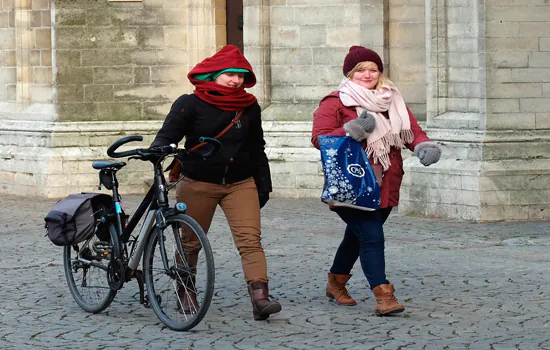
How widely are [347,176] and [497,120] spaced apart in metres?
5.65

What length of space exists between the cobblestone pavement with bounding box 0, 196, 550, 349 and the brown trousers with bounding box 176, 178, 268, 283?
0.34m

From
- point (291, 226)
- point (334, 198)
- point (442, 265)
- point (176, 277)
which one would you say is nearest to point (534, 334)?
point (334, 198)

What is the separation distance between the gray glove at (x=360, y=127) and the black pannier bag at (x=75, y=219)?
152 centimetres

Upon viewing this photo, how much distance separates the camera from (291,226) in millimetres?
12750

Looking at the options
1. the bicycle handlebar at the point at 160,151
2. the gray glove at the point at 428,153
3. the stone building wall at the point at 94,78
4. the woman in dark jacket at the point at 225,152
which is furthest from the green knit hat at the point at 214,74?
the stone building wall at the point at 94,78

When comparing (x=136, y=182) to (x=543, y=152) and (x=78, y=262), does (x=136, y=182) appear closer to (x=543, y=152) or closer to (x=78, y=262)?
(x=543, y=152)

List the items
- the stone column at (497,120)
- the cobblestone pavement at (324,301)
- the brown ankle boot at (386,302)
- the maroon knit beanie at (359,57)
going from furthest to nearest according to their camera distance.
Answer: the stone column at (497,120), the maroon knit beanie at (359,57), the brown ankle boot at (386,302), the cobblestone pavement at (324,301)

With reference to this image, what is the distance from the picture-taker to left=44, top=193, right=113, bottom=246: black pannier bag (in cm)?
788

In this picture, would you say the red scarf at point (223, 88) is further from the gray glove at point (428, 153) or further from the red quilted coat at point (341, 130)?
the gray glove at point (428, 153)

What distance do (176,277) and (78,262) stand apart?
0.98 m

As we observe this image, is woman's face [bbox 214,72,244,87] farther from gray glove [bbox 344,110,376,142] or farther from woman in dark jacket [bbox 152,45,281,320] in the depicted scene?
gray glove [bbox 344,110,376,142]

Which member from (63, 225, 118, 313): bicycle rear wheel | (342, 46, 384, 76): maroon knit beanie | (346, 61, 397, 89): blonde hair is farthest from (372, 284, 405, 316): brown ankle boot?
(63, 225, 118, 313): bicycle rear wheel

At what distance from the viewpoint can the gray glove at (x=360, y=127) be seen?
7.64 m

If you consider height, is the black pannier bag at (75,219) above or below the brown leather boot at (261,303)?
above
